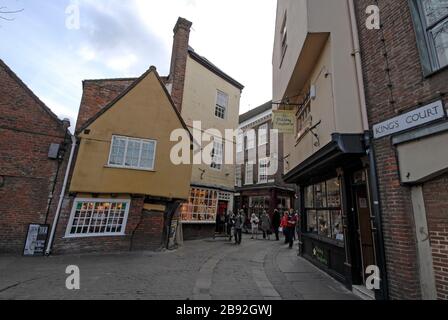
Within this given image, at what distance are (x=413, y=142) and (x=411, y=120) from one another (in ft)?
1.34

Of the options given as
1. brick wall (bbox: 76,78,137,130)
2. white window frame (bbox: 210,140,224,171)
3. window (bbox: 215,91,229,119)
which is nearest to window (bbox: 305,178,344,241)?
white window frame (bbox: 210,140,224,171)

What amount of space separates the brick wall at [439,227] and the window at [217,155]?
41.3 ft

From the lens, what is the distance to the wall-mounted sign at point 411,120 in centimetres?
397

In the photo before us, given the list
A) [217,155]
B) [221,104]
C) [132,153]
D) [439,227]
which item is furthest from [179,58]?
[439,227]

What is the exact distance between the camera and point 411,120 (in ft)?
14.2

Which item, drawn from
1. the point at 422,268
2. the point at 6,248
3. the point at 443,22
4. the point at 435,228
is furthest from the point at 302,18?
the point at 6,248

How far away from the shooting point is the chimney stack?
13175 mm

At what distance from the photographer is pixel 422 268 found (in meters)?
4.09

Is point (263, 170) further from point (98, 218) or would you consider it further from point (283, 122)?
point (98, 218)

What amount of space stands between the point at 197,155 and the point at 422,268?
12238mm

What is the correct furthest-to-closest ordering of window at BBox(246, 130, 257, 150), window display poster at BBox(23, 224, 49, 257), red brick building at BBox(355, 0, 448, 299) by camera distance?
window at BBox(246, 130, 257, 150) → window display poster at BBox(23, 224, 49, 257) → red brick building at BBox(355, 0, 448, 299)

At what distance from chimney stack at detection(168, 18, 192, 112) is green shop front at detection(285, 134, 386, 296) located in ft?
27.6

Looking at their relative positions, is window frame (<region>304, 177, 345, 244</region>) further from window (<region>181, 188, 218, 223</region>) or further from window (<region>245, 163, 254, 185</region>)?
window (<region>245, 163, 254, 185</region>)

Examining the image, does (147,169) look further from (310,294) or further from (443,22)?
(443,22)
